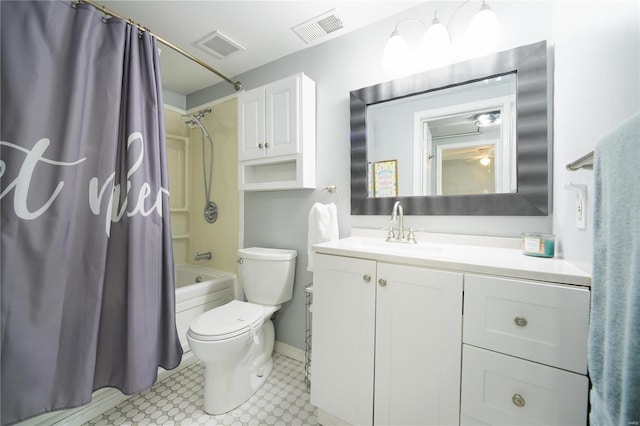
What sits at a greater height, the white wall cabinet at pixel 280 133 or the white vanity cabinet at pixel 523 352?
the white wall cabinet at pixel 280 133

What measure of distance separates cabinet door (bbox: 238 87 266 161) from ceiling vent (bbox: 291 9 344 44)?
1.51 feet

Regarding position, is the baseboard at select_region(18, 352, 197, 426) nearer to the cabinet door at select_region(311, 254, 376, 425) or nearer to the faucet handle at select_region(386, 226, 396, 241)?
the cabinet door at select_region(311, 254, 376, 425)

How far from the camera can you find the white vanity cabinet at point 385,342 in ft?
2.92

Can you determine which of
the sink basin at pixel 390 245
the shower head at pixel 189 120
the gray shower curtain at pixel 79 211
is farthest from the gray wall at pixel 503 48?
the gray shower curtain at pixel 79 211

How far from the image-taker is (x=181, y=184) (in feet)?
8.30

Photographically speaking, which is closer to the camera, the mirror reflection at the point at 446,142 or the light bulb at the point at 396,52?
the mirror reflection at the point at 446,142

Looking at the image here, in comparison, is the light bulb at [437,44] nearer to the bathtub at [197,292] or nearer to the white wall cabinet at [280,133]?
the white wall cabinet at [280,133]

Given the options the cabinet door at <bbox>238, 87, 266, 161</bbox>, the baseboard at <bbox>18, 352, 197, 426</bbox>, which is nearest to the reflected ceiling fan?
the cabinet door at <bbox>238, 87, 266, 161</bbox>

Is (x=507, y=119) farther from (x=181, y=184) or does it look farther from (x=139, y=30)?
(x=181, y=184)

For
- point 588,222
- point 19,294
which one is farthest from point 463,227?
point 19,294

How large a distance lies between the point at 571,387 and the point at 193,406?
1703 millimetres

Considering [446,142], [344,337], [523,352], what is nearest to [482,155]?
[446,142]

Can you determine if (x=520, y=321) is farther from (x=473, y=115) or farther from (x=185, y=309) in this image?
(x=185, y=309)

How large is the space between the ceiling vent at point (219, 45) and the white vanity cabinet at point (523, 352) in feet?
6.83
